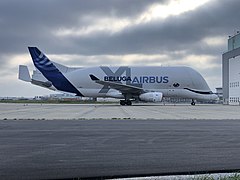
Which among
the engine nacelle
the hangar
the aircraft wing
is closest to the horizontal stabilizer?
the aircraft wing

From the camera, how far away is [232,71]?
60.4 metres

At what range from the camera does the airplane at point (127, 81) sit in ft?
143

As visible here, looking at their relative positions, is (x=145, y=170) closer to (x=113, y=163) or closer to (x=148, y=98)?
(x=113, y=163)

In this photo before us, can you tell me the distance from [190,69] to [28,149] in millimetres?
38361

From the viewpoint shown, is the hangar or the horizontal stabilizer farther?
the hangar

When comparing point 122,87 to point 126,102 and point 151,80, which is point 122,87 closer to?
point 126,102

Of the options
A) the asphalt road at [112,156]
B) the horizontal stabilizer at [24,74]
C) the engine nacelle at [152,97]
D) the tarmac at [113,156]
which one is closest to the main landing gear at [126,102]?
the engine nacelle at [152,97]

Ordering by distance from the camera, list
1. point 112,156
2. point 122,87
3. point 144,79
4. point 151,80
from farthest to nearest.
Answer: point 144,79
point 151,80
point 122,87
point 112,156

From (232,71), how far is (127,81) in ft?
77.1

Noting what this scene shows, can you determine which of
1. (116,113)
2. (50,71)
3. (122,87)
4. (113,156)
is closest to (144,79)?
(122,87)

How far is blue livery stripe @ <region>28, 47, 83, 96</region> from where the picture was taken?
45.8 m

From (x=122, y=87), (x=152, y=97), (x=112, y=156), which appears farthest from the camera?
(x=152, y=97)

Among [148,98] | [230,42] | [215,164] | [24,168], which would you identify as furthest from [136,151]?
[230,42]

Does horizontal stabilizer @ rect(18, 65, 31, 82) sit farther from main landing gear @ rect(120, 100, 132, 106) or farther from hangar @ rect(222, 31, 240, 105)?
hangar @ rect(222, 31, 240, 105)
